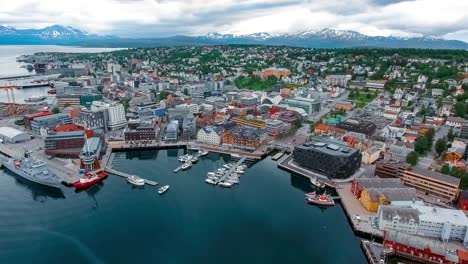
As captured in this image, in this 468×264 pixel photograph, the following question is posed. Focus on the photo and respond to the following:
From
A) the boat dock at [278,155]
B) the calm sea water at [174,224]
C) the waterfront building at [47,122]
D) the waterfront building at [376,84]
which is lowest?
the calm sea water at [174,224]

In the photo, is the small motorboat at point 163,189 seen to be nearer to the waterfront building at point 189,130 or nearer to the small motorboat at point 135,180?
the small motorboat at point 135,180

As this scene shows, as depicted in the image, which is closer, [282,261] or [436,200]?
[282,261]

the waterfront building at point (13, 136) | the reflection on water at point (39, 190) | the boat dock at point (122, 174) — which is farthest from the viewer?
the waterfront building at point (13, 136)

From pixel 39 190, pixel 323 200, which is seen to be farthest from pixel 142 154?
pixel 323 200

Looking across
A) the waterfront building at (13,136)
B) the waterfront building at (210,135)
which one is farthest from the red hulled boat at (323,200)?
the waterfront building at (13,136)

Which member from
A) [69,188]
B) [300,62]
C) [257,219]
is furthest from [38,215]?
[300,62]

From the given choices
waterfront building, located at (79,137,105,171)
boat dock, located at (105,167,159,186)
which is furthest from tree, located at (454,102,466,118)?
waterfront building, located at (79,137,105,171)

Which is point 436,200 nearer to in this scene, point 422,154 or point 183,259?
point 422,154
